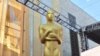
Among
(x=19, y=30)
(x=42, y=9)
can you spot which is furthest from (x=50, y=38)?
(x=42, y=9)

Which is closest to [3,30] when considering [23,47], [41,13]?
[23,47]

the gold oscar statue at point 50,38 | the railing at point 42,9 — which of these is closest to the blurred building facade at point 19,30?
the railing at point 42,9

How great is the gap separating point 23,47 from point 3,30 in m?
0.83

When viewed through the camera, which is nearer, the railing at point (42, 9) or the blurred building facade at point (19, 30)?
the blurred building facade at point (19, 30)

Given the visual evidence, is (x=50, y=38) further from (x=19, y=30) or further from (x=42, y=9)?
(x=42, y=9)

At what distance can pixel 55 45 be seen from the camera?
3258 millimetres

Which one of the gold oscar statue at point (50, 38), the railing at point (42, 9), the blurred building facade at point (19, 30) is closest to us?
the gold oscar statue at point (50, 38)

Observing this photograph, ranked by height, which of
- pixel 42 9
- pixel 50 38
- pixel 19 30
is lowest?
pixel 50 38

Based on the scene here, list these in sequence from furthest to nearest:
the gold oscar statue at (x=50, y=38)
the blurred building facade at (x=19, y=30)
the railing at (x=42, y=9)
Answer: the railing at (x=42, y=9)
the blurred building facade at (x=19, y=30)
the gold oscar statue at (x=50, y=38)

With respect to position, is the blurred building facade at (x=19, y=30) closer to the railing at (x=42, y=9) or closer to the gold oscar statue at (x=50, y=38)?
the railing at (x=42, y=9)

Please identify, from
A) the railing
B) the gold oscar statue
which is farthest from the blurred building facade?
the gold oscar statue

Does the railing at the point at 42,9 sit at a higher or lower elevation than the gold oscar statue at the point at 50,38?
higher

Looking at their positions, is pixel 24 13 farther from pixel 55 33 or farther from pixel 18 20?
pixel 55 33

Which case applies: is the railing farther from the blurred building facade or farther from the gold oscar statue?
the gold oscar statue
